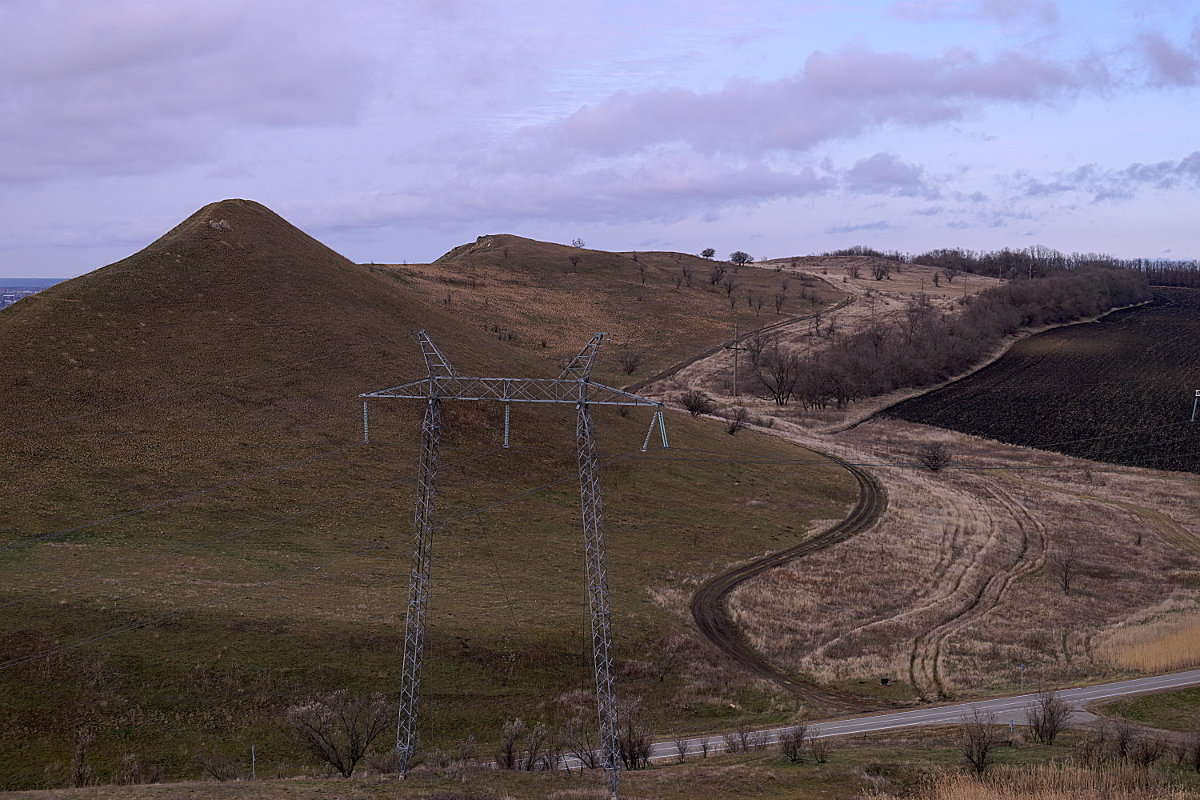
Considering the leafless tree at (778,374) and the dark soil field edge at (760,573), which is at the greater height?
the leafless tree at (778,374)

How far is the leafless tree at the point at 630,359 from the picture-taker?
148 meters

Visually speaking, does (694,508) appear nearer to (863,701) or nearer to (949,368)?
(863,701)

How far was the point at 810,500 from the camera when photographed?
3570 inches

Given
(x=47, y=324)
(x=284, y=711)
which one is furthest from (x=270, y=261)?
(x=284, y=711)

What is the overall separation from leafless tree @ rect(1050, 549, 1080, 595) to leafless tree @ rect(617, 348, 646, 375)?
79.4 metres

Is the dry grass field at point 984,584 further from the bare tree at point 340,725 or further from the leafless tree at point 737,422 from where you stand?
the bare tree at point 340,725

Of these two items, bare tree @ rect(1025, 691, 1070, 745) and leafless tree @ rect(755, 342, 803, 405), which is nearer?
bare tree @ rect(1025, 691, 1070, 745)

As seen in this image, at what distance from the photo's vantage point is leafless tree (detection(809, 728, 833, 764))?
35594 mm

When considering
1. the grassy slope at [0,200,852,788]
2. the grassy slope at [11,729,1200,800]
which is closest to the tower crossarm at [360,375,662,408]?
the grassy slope at [0,200,852,788]

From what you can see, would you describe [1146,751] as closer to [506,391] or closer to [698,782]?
[698,782]

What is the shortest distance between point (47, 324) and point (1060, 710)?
89.7 m

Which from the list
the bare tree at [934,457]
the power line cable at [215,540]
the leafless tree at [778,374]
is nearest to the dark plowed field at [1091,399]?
the bare tree at [934,457]

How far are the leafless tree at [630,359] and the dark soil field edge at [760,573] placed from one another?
5923 centimetres

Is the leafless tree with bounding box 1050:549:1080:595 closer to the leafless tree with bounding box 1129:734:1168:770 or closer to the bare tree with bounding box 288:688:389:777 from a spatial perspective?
the leafless tree with bounding box 1129:734:1168:770
